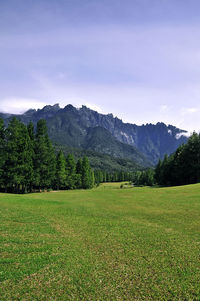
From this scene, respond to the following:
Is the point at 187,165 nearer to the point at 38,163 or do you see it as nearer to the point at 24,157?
the point at 38,163

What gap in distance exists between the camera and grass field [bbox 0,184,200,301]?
7582 millimetres

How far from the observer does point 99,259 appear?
10.3 metres

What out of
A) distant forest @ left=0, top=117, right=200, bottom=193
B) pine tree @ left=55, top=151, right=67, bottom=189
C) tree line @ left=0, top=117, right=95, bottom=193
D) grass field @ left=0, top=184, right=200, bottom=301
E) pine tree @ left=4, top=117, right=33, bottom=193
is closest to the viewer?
grass field @ left=0, top=184, right=200, bottom=301

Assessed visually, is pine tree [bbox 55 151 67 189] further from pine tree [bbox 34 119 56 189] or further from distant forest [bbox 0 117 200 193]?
pine tree [bbox 34 119 56 189]

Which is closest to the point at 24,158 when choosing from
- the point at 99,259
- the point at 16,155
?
the point at 16,155

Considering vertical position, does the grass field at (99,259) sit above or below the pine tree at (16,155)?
below

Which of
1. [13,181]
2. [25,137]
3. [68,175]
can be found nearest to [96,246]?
[13,181]

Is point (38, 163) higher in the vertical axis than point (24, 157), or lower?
lower

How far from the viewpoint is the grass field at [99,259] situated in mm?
7582

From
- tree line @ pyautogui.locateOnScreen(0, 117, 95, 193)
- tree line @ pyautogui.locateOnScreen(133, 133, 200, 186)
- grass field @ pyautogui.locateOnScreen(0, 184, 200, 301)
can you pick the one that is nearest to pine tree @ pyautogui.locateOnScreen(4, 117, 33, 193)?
tree line @ pyautogui.locateOnScreen(0, 117, 95, 193)

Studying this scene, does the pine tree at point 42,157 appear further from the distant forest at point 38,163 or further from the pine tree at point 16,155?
the pine tree at point 16,155

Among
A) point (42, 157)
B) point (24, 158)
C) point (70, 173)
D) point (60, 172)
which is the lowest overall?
point (70, 173)

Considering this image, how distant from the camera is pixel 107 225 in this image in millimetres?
17047

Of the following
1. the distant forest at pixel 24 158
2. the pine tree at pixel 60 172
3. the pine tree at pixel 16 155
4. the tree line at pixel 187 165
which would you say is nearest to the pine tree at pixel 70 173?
the pine tree at pixel 60 172
